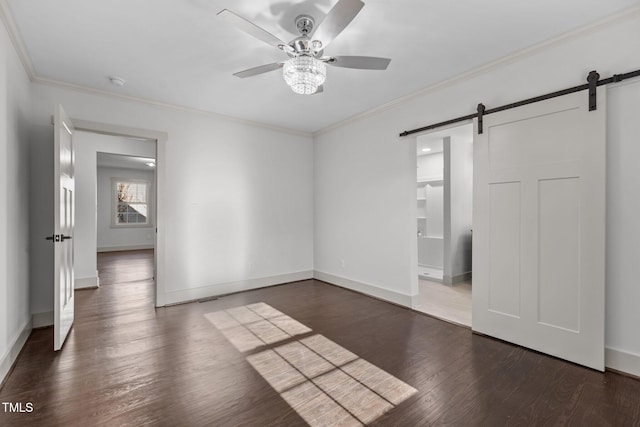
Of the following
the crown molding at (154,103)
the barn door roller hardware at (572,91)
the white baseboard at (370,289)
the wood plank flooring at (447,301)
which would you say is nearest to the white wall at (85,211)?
the crown molding at (154,103)

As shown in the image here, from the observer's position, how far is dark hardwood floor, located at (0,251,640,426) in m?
1.76

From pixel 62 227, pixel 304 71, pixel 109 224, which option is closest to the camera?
pixel 304 71

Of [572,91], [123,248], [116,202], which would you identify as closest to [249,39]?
[572,91]

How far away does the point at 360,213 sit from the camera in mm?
4449

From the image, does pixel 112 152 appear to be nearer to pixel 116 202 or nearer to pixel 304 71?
pixel 116 202

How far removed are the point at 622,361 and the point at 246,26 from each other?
3.49m

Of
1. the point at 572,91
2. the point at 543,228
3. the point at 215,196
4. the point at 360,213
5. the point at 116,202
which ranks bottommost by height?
the point at 543,228

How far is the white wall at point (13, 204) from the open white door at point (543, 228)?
13.1 feet

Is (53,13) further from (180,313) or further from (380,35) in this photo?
(180,313)

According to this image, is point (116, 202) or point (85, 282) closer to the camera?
point (85, 282)

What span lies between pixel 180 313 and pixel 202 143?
2.30 metres

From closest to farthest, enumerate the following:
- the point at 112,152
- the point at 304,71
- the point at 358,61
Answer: the point at 304,71
the point at 358,61
the point at 112,152

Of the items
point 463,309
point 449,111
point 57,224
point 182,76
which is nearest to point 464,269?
point 463,309

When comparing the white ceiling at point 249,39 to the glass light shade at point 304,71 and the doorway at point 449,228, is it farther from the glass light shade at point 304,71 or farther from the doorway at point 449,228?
the doorway at point 449,228
